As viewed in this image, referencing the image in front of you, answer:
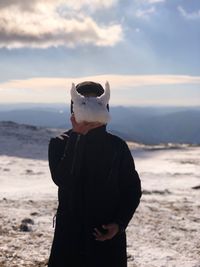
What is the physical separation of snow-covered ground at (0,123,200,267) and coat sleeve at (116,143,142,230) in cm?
433

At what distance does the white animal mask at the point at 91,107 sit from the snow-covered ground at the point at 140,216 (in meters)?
4.54

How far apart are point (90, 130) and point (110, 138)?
180 mm

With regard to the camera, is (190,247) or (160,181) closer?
(190,247)

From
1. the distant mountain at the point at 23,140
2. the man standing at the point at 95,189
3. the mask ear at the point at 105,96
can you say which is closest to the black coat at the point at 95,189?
the man standing at the point at 95,189

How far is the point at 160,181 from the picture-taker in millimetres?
18703

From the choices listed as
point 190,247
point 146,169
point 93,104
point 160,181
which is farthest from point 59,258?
point 146,169

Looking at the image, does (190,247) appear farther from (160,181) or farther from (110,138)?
(160,181)

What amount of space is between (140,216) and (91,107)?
7987 millimetres

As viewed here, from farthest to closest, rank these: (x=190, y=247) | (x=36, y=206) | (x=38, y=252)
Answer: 1. (x=36, y=206)
2. (x=190, y=247)
3. (x=38, y=252)

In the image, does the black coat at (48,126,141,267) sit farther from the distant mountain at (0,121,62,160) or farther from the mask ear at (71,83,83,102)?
the distant mountain at (0,121,62,160)

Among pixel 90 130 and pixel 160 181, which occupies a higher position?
pixel 90 130

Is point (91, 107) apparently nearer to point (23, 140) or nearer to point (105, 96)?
point (105, 96)

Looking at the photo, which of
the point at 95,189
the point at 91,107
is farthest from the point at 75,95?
the point at 95,189

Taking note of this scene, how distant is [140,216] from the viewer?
11.5 meters
